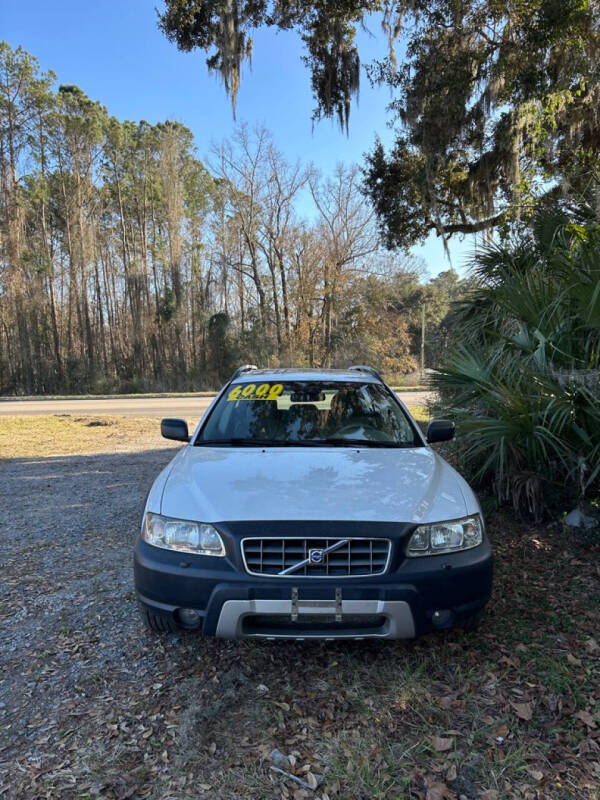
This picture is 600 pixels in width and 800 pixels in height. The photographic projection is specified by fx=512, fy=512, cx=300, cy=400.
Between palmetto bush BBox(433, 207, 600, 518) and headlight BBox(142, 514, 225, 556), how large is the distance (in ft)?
9.10

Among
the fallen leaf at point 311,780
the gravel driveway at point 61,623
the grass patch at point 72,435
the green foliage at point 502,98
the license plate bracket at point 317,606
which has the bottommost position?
the fallen leaf at point 311,780

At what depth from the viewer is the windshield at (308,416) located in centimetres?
358

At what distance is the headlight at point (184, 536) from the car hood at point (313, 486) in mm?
44

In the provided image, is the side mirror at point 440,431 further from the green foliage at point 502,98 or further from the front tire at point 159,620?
the green foliage at point 502,98

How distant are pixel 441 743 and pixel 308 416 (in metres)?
2.19

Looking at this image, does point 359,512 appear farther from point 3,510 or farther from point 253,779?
point 3,510

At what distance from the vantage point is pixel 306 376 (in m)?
4.30

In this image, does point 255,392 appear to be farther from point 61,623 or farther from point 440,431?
point 61,623

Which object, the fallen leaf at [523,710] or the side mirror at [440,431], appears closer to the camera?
the fallen leaf at [523,710]

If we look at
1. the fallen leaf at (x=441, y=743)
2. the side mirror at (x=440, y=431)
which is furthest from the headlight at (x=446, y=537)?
the side mirror at (x=440, y=431)

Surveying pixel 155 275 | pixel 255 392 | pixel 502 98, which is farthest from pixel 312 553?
pixel 155 275

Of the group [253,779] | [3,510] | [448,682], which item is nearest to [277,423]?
[448,682]

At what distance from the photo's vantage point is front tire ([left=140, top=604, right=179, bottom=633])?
2.52m

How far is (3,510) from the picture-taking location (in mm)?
5816
